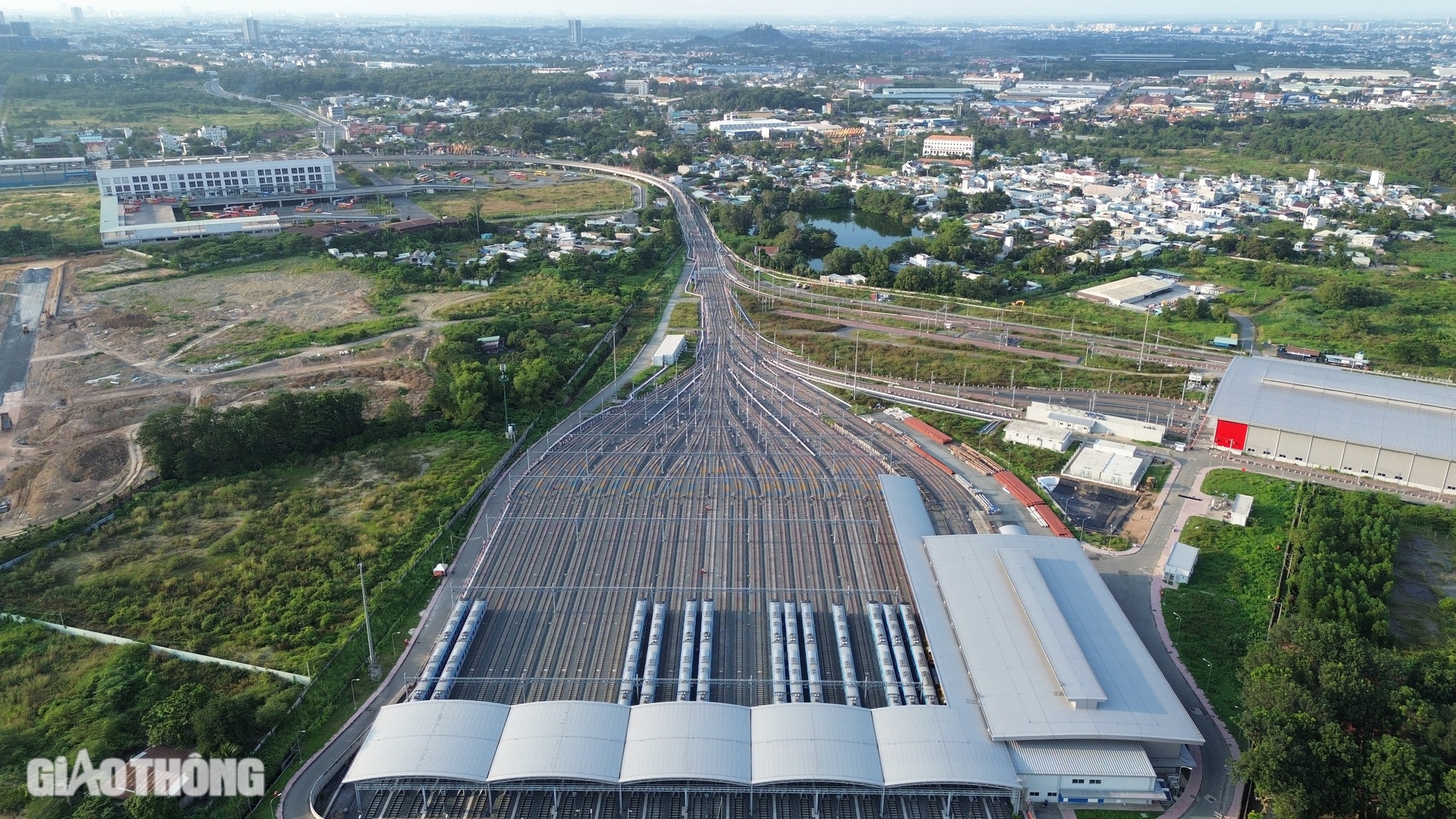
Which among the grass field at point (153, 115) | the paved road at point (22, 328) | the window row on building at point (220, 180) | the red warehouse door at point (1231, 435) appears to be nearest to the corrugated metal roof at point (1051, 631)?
the red warehouse door at point (1231, 435)

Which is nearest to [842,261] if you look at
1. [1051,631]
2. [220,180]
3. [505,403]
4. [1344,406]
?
[505,403]

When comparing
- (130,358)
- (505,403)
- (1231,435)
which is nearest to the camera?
(1231,435)

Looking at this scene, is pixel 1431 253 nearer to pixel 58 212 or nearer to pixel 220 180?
pixel 220 180

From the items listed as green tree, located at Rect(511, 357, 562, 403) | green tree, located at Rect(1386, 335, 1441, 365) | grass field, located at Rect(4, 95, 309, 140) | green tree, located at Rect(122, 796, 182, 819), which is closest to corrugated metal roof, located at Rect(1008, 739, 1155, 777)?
green tree, located at Rect(122, 796, 182, 819)

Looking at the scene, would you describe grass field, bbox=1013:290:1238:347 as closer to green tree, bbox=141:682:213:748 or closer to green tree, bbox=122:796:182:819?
green tree, bbox=141:682:213:748

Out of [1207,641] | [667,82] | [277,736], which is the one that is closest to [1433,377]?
[1207,641]

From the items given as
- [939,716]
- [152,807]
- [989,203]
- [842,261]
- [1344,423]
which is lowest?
[152,807]
